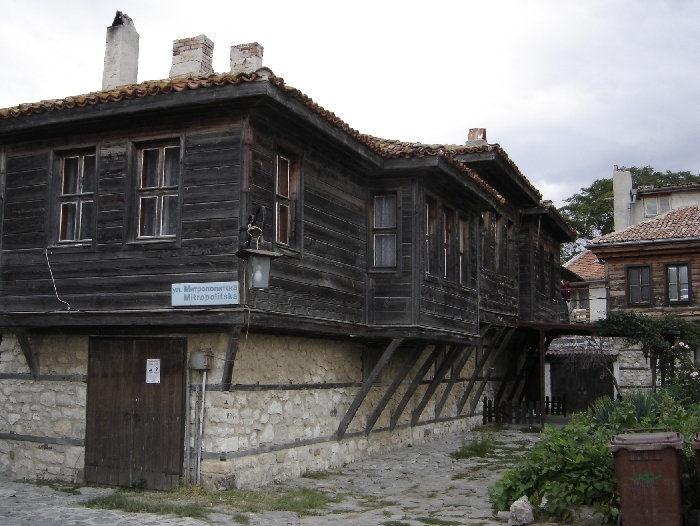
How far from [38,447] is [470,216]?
8856 mm

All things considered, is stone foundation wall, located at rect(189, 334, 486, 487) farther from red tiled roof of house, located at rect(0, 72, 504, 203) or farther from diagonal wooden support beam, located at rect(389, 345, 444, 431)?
red tiled roof of house, located at rect(0, 72, 504, 203)

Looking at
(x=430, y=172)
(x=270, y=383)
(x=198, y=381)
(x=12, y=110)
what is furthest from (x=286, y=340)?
(x=12, y=110)

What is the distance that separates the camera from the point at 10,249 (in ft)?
37.8

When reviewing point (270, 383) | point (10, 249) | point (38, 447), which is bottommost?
point (38, 447)

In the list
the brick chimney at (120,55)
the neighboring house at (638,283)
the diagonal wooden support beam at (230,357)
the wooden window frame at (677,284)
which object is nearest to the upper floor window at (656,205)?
the neighboring house at (638,283)

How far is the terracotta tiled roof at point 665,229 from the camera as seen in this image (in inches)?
998

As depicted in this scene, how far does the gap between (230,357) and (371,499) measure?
2.56m

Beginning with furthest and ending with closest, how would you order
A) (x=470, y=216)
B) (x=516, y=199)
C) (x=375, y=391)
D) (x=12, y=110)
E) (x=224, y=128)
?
(x=516, y=199)
(x=470, y=216)
(x=375, y=391)
(x=12, y=110)
(x=224, y=128)

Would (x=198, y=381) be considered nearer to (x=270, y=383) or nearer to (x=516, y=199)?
(x=270, y=383)

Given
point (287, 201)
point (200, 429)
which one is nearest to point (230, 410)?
point (200, 429)

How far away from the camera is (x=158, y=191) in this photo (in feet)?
34.9

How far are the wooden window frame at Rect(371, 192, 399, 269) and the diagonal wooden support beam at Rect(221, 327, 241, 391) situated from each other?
378 centimetres

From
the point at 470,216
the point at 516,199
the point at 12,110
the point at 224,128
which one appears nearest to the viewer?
the point at 224,128

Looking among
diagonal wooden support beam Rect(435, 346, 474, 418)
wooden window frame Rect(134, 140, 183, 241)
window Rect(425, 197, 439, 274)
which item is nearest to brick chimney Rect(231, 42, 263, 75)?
wooden window frame Rect(134, 140, 183, 241)
